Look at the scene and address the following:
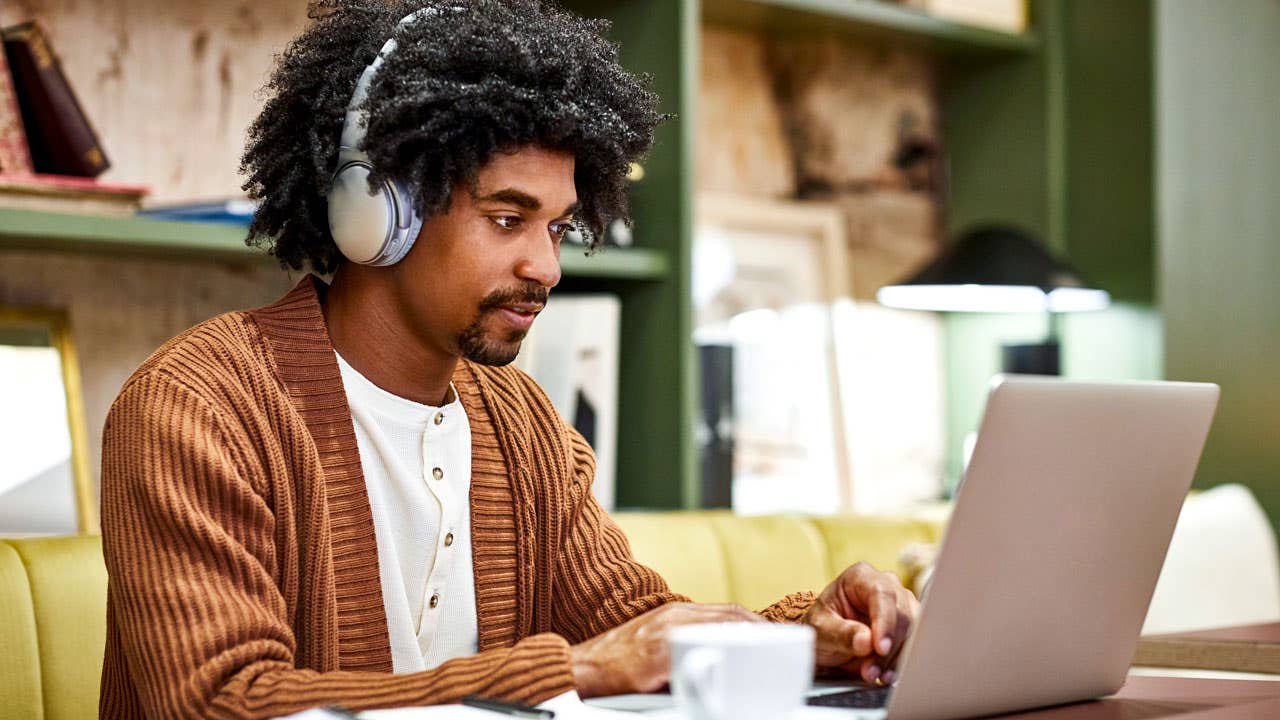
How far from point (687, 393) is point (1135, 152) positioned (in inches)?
43.8

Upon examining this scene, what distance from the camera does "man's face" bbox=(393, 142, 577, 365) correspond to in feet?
4.37

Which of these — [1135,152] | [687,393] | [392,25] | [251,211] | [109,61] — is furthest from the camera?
[1135,152]

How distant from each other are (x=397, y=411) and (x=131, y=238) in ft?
1.91

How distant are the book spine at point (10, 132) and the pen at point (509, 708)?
3.82 ft

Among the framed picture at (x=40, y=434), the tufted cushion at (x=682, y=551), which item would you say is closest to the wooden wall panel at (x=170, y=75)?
the framed picture at (x=40, y=434)

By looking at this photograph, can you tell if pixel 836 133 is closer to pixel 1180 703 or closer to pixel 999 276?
pixel 999 276

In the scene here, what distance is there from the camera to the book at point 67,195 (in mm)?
1708

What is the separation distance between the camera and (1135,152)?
8.86ft

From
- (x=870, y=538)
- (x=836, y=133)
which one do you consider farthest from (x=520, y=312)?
(x=836, y=133)

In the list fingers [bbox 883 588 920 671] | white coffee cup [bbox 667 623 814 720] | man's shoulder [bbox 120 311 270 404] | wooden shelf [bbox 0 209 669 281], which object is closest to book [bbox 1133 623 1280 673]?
fingers [bbox 883 588 920 671]

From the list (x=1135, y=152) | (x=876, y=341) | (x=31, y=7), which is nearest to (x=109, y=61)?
(x=31, y=7)

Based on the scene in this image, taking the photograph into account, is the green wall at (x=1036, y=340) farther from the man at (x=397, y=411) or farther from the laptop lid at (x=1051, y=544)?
the laptop lid at (x=1051, y=544)

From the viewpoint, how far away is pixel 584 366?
2166mm

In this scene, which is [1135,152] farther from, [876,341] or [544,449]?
[544,449]
